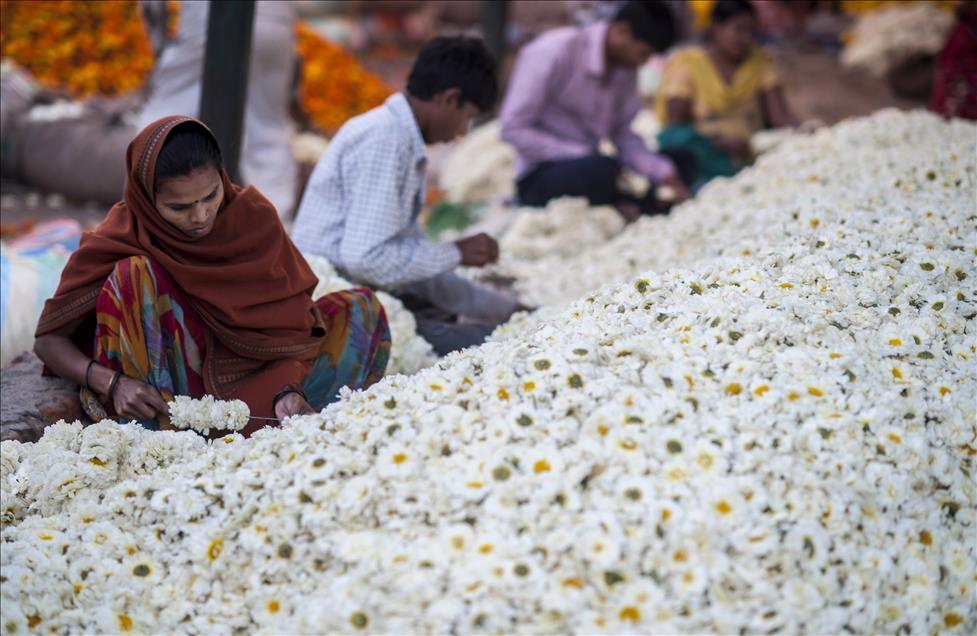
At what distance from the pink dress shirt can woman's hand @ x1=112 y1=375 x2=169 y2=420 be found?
3654 millimetres

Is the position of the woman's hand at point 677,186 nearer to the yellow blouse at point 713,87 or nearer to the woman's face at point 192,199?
the yellow blouse at point 713,87

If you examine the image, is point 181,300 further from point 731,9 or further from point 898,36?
point 898,36

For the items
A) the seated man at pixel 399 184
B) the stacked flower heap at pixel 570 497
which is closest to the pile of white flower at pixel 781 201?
the seated man at pixel 399 184

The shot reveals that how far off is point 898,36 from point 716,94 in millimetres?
4015

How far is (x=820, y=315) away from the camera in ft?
8.73

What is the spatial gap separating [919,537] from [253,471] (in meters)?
1.46

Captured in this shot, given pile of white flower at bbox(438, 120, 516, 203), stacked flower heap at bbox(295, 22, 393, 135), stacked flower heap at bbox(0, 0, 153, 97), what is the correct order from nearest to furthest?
stacked flower heap at bbox(0, 0, 153, 97) → pile of white flower at bbox(438, 120, 516, 203) → stacked flower heap at bbox(295, 22, 393, 135)

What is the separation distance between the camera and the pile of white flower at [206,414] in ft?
8.54

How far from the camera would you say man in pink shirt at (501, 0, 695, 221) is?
5.69 metres

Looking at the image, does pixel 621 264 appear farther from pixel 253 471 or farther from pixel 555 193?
pixel 253 471

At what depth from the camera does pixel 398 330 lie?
12.2 ft

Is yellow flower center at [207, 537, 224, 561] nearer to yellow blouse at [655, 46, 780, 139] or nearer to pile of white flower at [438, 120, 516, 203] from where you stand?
pile of white flower at [438, 120, 516, 203]

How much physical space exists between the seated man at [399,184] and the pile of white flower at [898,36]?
7.10 metres

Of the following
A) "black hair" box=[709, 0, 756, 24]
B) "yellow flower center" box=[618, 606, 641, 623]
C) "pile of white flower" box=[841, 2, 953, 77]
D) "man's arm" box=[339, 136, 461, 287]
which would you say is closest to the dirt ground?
"pile of white flower" box=[841, 2, 953, 77]
